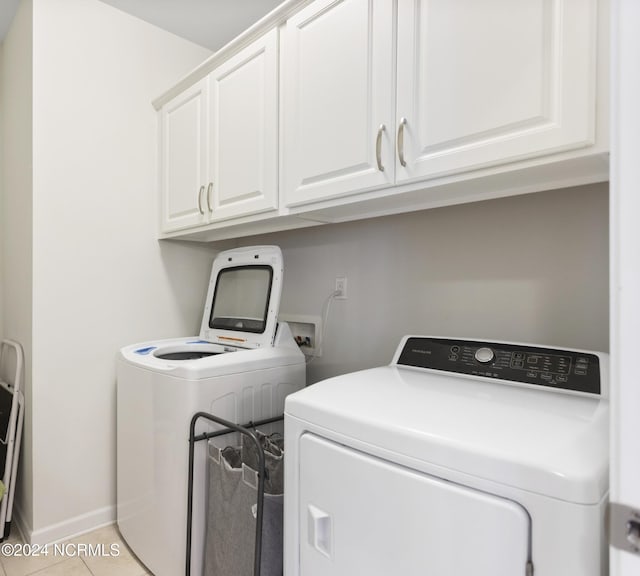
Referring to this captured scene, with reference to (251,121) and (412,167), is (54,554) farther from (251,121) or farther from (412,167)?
(412,167)

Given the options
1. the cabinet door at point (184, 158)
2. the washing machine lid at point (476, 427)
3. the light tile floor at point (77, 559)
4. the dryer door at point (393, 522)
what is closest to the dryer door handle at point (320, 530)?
the dryer door at point (393, 522)

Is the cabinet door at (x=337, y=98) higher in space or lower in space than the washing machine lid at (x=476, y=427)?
higher

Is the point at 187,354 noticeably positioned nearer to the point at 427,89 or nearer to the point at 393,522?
the point at 393,522

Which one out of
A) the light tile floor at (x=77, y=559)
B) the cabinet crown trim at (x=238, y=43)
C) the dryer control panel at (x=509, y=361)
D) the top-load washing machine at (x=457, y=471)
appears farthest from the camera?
→ the light tile floor at (x=77, y=559)

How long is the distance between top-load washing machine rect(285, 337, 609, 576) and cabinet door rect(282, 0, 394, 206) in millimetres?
676

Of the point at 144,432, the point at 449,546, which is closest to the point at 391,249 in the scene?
the point at 449,546

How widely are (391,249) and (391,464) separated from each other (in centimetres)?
106

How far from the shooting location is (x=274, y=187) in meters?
1.56

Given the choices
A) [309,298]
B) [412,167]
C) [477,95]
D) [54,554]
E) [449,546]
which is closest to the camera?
[449,546]

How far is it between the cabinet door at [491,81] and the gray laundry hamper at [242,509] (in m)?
1.05

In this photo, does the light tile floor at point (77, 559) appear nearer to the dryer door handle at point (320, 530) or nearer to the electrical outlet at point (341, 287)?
the dryer door handle at point (320, 530)

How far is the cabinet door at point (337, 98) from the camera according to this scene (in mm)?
1206

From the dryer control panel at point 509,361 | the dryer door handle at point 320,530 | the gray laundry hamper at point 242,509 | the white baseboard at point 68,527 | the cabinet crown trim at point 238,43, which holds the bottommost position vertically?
the white baseboard at point 68,527

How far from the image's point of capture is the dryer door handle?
93 cm
